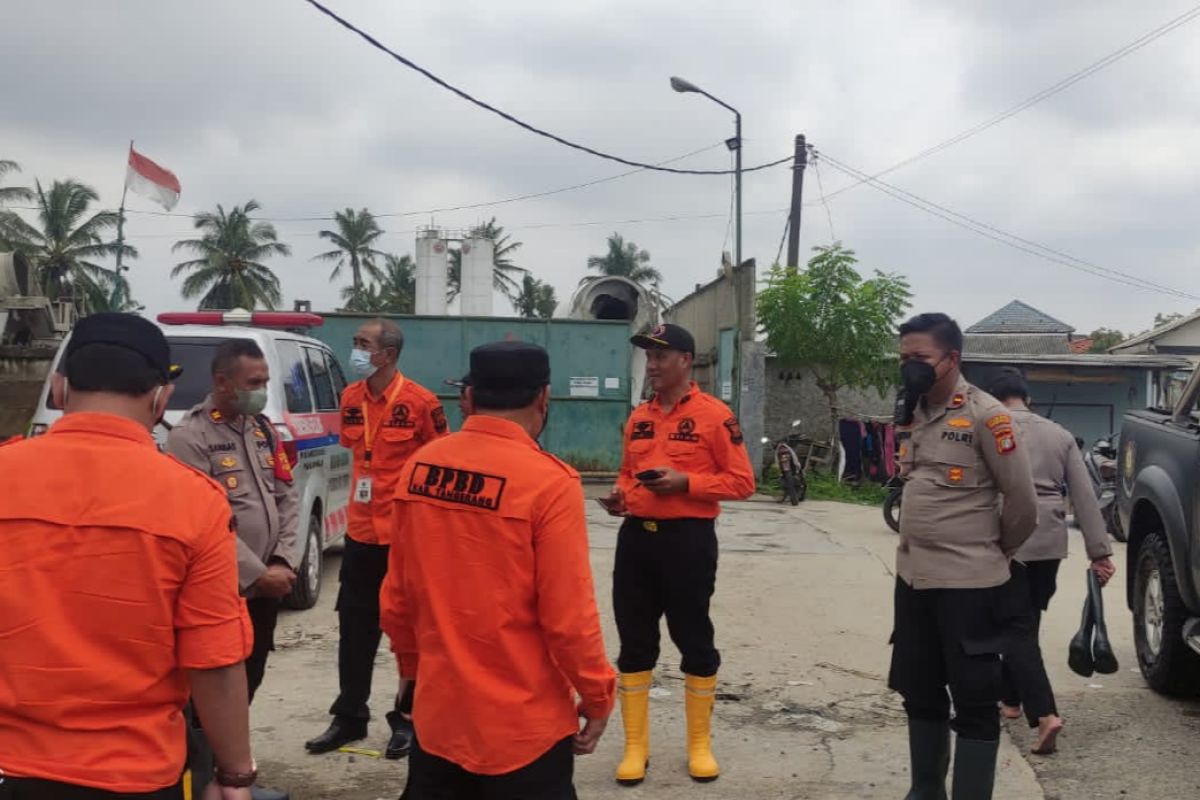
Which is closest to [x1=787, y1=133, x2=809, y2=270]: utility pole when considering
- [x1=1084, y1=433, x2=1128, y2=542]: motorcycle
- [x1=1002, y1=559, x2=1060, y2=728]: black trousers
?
[x1=1084, y1=433, x2=1128, y2=542]: motorcycle

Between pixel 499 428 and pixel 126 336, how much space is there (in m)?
0.86

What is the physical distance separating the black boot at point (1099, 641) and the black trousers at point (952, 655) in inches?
48.5

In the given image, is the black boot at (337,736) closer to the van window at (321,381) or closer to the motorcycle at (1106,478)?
the van window at (321,381)

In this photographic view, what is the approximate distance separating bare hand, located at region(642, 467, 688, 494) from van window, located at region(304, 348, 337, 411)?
4.23m

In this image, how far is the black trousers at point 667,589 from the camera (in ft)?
14.8

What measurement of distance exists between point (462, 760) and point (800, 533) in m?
10.3

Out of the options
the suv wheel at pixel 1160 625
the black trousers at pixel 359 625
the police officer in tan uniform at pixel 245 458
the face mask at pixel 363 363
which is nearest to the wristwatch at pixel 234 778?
the police officer in tan uniform at pixel 245 458

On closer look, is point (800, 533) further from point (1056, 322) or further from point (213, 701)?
point (1056, 322)

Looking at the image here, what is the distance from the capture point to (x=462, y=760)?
8.20 feet

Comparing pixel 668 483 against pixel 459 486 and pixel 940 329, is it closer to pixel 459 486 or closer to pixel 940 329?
pixel 940 329

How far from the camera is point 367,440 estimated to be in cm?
503

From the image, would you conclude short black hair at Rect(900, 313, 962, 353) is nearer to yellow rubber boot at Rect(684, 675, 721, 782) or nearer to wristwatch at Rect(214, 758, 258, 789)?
yellow rubber boot at Rect(684, 675, 721, 782)

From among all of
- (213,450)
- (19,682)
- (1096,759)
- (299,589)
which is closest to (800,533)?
(299,589)

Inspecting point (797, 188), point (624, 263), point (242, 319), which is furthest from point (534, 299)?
point (242, 319)
